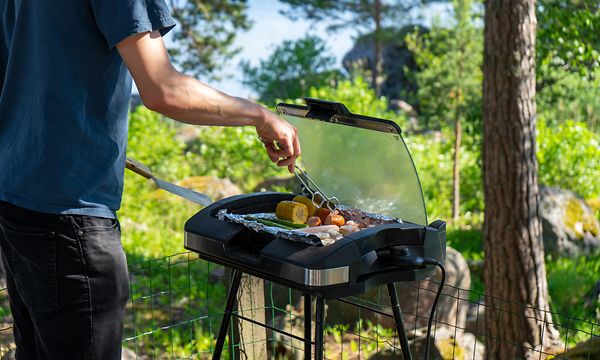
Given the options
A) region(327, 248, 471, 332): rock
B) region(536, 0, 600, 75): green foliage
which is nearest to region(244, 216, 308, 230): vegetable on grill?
region(327, 248, 471, 332): rock

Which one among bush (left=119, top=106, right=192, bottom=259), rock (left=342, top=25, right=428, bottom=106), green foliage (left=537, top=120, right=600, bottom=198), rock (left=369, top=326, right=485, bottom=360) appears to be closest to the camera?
rock (left=369, top=326, right=485, bottom=360)

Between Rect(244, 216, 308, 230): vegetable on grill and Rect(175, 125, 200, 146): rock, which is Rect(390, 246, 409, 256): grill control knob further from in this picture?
Rect(175, 125, 200, 146): rock

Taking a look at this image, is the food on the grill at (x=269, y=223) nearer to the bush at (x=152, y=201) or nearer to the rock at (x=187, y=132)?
the bush at (x=152, y=201)

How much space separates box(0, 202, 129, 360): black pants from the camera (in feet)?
5.83

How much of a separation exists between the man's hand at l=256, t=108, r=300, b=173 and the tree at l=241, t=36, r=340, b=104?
597 inches

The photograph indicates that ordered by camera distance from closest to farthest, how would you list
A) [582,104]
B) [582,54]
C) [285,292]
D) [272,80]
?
[582,54] < [285,292] < [582,104] < [272,80]

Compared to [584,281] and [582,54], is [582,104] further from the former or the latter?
[582,54]

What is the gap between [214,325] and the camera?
5.33 metres

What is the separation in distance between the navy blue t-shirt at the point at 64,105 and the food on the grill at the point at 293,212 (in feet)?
1.88

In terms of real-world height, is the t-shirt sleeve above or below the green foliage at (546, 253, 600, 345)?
above

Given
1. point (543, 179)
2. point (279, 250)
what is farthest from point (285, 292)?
point (543, 179)

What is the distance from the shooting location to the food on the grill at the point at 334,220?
220 centimetres

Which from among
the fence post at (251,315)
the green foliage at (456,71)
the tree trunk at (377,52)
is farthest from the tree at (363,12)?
the fence post at (251,315)

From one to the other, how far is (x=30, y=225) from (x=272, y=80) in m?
15.8
